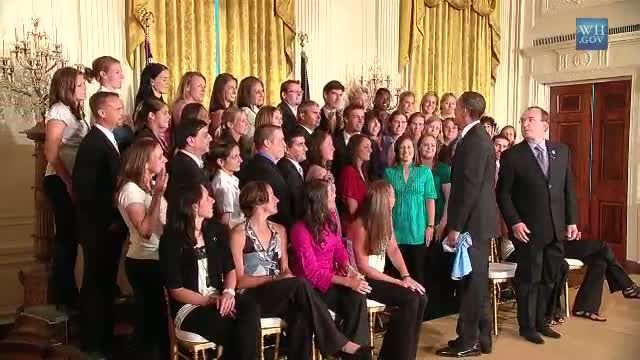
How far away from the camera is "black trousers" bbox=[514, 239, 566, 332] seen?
13.5ft

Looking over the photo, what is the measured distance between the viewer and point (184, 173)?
10.7ft

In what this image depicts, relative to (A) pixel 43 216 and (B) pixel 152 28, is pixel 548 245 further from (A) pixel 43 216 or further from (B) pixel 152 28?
(B) pixel 152 28

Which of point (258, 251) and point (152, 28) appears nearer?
point (258, 251)

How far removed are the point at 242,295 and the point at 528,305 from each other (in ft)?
6.89

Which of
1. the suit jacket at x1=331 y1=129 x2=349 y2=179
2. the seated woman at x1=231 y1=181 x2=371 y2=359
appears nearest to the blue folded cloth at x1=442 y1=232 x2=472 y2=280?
the seated woman at x1=231 y1=181 x2=371 y2=359

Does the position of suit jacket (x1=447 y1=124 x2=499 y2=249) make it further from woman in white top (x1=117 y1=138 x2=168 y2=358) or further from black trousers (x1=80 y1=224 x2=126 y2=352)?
black trousers (x1=80 y1=224 x2=126 y2=352)

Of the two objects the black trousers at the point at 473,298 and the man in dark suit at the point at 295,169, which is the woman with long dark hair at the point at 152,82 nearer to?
the man in dark suit at the point at 295,169

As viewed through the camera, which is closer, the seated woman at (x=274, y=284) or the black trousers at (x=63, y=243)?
the seated woman at (x=274, y=284)

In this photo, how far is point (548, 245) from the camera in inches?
164

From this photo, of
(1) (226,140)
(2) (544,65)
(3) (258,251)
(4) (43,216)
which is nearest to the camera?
(3) (258,251)

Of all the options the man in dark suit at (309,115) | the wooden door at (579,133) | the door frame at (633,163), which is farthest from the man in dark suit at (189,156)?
the wooden door at (579,133)

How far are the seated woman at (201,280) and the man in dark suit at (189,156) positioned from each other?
0.91ft

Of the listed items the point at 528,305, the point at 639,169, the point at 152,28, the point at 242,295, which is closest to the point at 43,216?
the point at 242,295

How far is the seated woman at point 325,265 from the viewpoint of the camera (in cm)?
330
